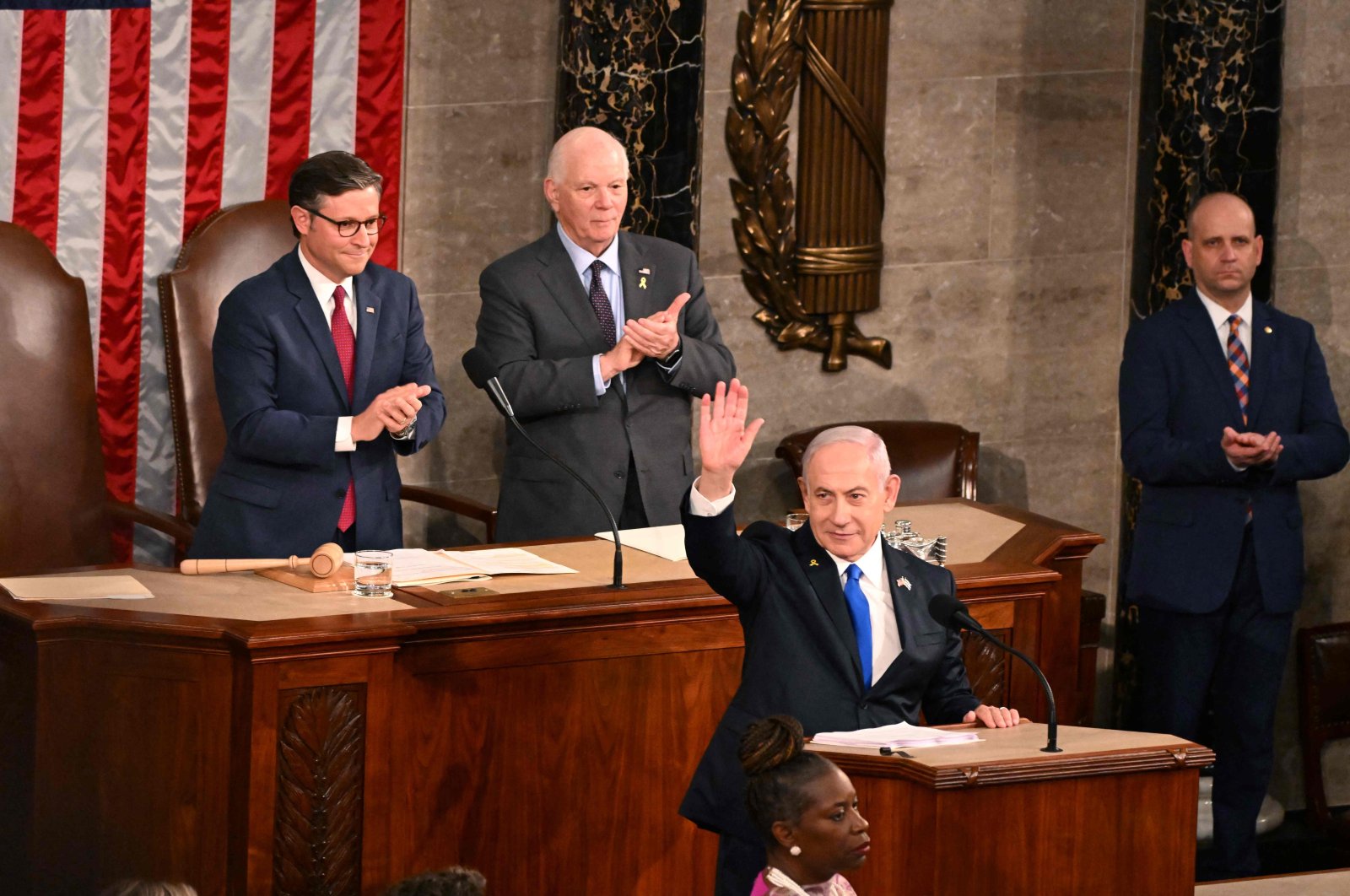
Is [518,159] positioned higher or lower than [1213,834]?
higher

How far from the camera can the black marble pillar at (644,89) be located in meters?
6.23

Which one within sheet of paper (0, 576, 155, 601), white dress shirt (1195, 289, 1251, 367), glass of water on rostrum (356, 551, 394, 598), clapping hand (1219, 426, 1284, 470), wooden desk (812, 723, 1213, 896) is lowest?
wooden desk (812, 723, 1213, 896)

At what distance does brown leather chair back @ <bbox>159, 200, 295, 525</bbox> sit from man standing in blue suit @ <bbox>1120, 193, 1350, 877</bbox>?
9.22ft

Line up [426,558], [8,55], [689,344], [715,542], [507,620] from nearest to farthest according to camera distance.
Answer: [715,542], [507,620], [426,558], [689,344], [8,55]

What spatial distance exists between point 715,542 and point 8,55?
340cm

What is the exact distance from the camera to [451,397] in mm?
6555

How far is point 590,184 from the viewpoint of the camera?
16.8 feet

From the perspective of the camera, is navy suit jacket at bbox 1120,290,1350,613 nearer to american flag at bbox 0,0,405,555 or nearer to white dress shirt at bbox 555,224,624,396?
white dress shirt at bbox 555,224,624,396

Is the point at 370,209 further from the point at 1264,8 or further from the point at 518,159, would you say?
the point at 1264,8

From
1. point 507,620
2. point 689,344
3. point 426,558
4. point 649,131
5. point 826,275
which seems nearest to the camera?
point 507,620

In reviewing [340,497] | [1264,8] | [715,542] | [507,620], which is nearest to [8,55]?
[340,497]

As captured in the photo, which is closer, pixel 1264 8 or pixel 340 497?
pixel 340 497

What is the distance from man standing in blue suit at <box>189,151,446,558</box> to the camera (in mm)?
4590

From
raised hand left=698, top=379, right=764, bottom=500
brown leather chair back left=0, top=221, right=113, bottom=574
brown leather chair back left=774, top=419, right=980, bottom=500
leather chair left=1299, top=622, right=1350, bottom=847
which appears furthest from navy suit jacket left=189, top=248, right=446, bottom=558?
leather chair left=1299, top=622, right=1350, bottom=847
